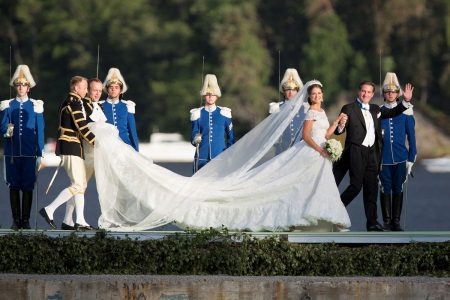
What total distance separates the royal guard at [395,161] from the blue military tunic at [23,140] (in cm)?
345

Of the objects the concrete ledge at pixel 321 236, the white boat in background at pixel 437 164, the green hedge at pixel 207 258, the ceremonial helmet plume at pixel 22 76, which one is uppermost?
the white boat in background at pixel 437 164

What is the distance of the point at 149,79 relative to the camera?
205ft

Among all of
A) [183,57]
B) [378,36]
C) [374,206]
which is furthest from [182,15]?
[374,206]

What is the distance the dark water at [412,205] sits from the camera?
94.7ft

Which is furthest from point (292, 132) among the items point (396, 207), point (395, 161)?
point (396, 207)

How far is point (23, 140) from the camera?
17.3 m

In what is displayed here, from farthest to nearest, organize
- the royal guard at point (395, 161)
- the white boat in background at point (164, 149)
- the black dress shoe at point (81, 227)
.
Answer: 1. the white boat in background at point (164, 149)
2. the royal guard at point (395, 161)
3. the black dress shoe at point (81, 227)

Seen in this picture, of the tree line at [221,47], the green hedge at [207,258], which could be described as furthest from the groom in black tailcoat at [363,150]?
the tree line at [221,47]

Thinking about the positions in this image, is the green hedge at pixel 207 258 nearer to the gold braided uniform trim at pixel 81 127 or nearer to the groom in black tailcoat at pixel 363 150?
the gold braided uniform trim at pixel 81 127

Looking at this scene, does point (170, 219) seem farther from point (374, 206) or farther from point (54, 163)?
point (54, 163)

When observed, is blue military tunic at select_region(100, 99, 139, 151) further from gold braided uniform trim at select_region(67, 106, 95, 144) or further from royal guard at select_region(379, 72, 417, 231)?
royal guard at select_region(379, 72, 417, 231)

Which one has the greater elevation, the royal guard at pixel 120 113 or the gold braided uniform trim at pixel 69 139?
the royal guard at pixel 120 113

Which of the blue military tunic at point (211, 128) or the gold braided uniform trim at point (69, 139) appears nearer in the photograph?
the gold braided uniform trim at point (69, 139)

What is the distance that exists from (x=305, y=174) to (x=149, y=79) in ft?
155
